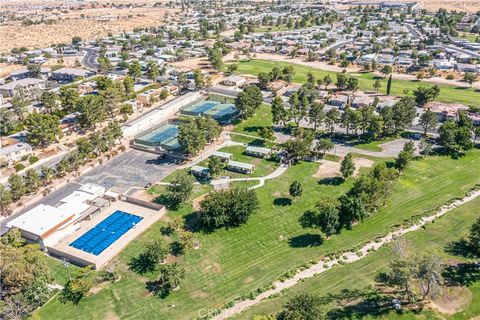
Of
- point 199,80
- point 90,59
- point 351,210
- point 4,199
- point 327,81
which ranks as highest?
point 90,59

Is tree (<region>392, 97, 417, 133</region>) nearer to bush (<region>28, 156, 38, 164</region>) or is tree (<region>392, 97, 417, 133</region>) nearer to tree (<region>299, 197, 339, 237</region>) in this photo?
tree (<region>299, 197, 339, 237</region>)

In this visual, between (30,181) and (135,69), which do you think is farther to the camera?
(135,69)

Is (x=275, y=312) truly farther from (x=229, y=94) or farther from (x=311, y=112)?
(x=229, y=94)

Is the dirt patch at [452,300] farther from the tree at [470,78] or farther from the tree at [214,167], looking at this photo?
the tree at [470,78]

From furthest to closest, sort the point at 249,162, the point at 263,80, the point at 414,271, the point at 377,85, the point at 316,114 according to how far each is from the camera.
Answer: the point at 263,80 → the point at 377,85 → the point at 316,114 → the point at 249,162 → the point at 414,271

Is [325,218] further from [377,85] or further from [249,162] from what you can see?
[377,85]

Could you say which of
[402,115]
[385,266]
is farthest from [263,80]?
[385,266]

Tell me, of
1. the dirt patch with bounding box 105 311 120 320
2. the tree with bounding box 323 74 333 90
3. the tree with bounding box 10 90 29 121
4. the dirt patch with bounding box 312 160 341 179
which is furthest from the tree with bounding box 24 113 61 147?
the tree with bounding box 323 74 333 90
